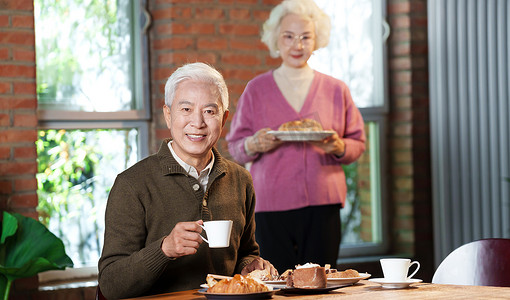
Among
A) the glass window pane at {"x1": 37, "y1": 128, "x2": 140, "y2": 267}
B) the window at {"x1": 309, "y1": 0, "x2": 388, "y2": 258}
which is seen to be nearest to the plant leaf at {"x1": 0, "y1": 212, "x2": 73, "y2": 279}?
the glass window pane at {"x1": 37, "y1": 128, "x2": 140, "y2": 267}

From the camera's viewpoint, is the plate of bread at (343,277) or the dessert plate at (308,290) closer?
the dessert plate at (308,290)

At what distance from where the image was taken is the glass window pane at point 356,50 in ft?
16.6

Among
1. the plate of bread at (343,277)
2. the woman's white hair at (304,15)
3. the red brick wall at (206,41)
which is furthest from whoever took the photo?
the red brick wall at (206,41)

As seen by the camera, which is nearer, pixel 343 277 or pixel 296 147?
pixel 343 277

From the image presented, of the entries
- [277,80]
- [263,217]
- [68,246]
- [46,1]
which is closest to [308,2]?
[277,80]

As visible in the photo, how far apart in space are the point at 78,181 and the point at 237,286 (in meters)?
2.51

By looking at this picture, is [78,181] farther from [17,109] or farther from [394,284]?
[394,284]

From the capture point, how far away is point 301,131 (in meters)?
3.51

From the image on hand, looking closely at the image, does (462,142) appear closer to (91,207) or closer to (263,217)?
(263,217)

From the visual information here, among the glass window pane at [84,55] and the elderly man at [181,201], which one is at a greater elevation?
the glass window pane at [84,55]

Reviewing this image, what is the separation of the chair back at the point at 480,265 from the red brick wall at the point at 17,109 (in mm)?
2137

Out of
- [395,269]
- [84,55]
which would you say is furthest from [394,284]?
[84,55]

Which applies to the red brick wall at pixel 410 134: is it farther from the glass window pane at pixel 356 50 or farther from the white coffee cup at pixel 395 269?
the white coffee cup at pixel 395 269

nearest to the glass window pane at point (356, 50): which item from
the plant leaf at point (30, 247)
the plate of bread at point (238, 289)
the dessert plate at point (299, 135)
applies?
the dessert plate at point (299, 135)
